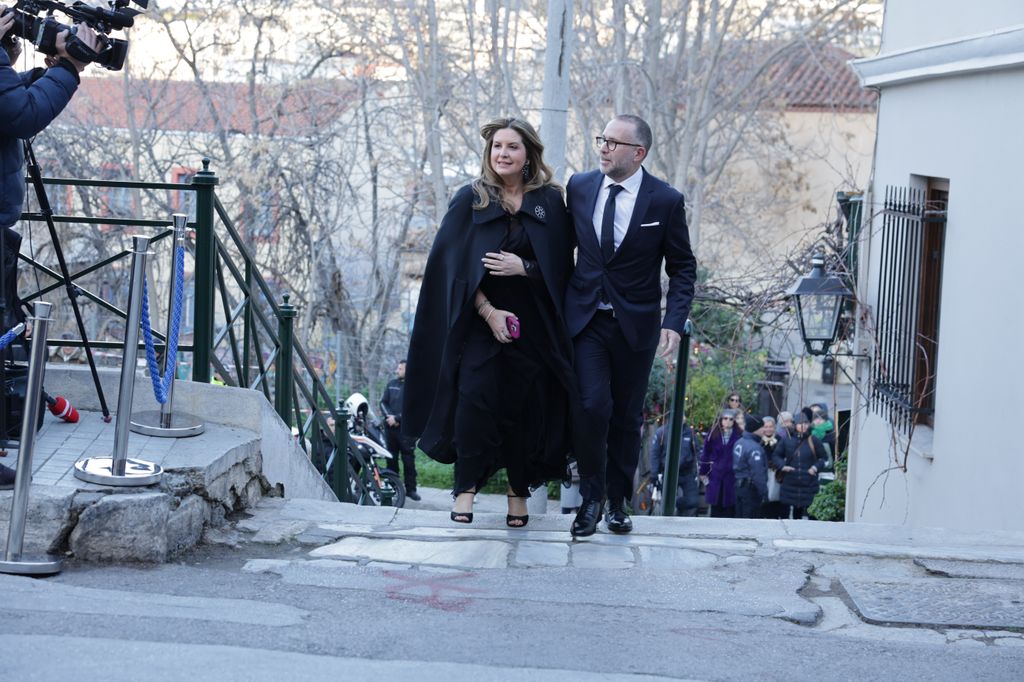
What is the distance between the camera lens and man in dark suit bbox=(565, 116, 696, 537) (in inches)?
208

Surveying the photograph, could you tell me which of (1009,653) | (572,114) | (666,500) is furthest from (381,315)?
(1009,653)

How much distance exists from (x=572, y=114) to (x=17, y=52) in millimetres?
18625

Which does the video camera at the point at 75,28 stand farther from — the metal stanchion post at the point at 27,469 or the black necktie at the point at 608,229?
the black necktie at the point at 608,229

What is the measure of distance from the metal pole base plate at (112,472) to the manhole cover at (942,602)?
2.71 metres

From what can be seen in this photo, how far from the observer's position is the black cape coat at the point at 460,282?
5.27 meters

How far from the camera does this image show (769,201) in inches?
1088

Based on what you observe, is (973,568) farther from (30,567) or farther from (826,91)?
(826,91)

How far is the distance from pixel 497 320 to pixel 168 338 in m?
1.38

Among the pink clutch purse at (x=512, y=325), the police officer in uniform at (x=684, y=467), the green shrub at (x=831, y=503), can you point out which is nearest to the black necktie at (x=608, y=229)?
the pink clutch purse at (x=512, y=325)

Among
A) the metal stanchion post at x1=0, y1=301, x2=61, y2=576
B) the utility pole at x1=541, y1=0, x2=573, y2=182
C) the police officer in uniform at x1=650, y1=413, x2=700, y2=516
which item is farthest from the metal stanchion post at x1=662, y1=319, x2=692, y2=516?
the police officer in uniform at x1=650, y1=413, x2=700, y2=516

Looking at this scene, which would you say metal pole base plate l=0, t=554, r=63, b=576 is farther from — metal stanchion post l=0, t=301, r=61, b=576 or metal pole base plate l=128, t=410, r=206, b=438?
metal pole base plate l=128, t=410, r=206, b=438

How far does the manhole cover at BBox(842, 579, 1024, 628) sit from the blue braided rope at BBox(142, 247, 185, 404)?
9.51ft

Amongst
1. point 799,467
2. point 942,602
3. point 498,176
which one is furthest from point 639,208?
point 799,467

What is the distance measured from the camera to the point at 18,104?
178 inches
